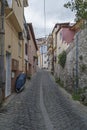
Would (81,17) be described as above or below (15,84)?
above

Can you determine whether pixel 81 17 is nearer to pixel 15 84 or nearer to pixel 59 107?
pixel 59 107

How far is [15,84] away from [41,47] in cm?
8474

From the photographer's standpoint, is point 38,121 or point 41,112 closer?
point 38,121

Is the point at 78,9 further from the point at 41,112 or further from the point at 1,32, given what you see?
the point at 41,112

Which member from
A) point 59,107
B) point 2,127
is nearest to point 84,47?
point 59,107

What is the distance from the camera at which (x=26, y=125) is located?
396 inches

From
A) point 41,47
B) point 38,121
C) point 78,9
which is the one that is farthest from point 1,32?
point 41,47

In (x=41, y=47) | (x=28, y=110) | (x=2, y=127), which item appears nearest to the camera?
(x=2, y=127)

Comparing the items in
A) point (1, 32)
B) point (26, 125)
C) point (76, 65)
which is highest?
point (1, 32)

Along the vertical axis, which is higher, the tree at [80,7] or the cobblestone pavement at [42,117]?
the tree at [80,7]

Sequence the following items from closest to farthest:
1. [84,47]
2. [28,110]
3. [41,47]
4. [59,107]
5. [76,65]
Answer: [28,110] → [59,107] → [84,47] → [76,65] → [41,47]

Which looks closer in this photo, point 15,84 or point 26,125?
point 26,125

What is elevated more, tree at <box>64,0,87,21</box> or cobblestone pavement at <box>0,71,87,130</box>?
tree at <box>64,0,87,21</box>

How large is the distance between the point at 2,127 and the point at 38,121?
1463mm
